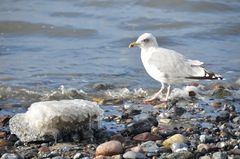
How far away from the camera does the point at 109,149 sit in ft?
16.6

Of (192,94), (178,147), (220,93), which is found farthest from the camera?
(220,93)

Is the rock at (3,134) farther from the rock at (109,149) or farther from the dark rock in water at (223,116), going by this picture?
the dark rock in water at (223,116)

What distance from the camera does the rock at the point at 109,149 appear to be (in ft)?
16.6

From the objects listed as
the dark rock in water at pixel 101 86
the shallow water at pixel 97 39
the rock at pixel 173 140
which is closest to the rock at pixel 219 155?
the rock at pixel 173 140

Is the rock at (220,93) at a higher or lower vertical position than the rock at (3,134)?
higher

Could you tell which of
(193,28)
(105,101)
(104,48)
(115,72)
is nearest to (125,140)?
(105,101)

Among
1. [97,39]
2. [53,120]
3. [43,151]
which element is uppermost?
[97,39]

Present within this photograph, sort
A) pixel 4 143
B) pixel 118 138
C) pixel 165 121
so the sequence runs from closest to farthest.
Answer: pixel 4 143, pixel 118 138, pixel 165 121

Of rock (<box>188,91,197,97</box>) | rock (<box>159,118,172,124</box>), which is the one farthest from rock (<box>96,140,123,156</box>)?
rock (<box>188,91,197,97</box>)

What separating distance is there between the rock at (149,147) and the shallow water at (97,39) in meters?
2.21

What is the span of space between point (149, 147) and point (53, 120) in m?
0.86

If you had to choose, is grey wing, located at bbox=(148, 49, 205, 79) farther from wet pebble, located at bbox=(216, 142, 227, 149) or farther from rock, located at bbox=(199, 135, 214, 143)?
wet pebble, located at bbox=(216, 142, 227, 149)

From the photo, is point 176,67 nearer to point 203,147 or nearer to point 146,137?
point 146,137


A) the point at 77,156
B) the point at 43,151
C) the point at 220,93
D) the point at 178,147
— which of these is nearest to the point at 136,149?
the point at 178,147
